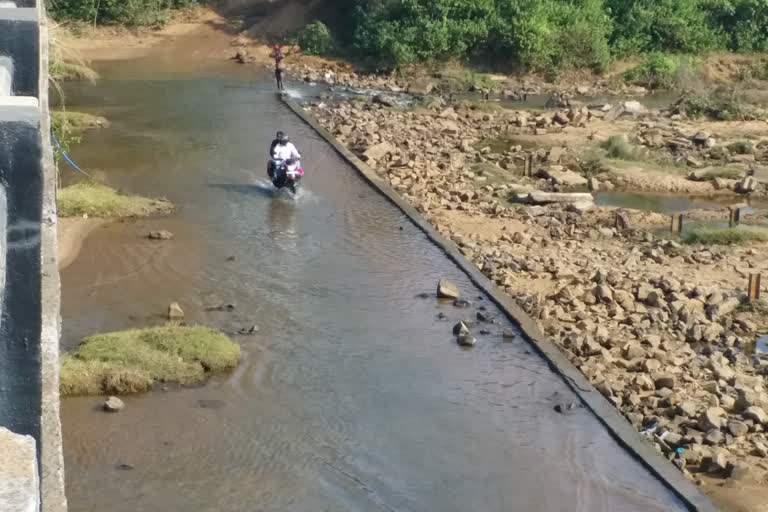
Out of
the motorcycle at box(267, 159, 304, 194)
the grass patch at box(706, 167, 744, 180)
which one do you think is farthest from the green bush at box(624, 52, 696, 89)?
the motorcycle at box(267, 159, 304, 194)

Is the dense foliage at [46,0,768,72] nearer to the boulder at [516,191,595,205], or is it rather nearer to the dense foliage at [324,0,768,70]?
the dense foliage at [324,0,768,70]

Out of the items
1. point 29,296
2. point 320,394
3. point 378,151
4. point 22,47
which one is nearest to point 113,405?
point 320,394

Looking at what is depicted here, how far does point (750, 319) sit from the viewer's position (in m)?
13.3

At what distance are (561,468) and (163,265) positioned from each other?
6661 millimetres

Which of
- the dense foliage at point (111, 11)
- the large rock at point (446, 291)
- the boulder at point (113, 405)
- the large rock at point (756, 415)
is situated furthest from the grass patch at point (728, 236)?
the dense foliage at point (111, 11)

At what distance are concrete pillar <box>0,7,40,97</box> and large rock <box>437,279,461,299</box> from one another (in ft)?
30.1

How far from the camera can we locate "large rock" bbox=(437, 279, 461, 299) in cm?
1284

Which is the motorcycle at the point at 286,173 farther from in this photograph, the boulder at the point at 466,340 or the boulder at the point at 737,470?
the boulder at the point at 737,470

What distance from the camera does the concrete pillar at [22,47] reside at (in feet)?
12.8

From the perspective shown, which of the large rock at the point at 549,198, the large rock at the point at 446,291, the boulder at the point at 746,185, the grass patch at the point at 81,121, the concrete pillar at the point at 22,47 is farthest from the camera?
the grass patch at the point at 81,121

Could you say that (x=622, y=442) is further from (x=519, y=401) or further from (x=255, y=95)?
(x=255, y=95)

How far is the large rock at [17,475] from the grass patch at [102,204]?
1348cm

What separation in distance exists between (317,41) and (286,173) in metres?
22.4

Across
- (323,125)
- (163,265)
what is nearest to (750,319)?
(163,265)
